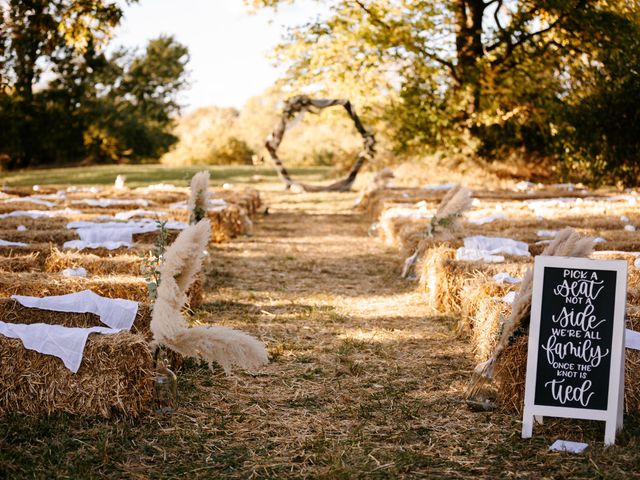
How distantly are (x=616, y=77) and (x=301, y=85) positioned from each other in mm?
8952

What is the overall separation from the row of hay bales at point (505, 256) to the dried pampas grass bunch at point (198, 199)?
223 cm

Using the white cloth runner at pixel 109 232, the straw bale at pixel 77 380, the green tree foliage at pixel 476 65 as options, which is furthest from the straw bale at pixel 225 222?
the green tree foliage at pixel 476 65

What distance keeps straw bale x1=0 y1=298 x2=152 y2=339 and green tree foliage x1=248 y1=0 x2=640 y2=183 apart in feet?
51.3

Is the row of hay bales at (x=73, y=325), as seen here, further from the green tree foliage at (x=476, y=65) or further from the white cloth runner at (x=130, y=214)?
the green tree foliage at (x=476, y=65)

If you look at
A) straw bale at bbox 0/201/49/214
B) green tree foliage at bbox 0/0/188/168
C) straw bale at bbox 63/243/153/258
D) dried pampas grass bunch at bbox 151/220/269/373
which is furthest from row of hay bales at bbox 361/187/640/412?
green tree foliage at bbox 0/0/188/168

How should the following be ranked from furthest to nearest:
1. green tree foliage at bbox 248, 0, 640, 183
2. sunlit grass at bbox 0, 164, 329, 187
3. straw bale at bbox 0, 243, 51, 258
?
sunlit grass at bbox 0, 164, 329, 187 < green tree foliage at bbox 248, 0, 640, 183 < straw bale at bbox 0, 243, 51, 258

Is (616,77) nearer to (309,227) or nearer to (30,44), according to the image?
(309,227)

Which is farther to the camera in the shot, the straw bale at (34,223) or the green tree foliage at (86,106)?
the green tree foliage at (86,106)

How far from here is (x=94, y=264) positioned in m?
5.40

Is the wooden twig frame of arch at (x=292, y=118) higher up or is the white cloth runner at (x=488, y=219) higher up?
the wooden twig frame of arch at (x=292, y=118)

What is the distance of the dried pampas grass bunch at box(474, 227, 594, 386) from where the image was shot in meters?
3.59

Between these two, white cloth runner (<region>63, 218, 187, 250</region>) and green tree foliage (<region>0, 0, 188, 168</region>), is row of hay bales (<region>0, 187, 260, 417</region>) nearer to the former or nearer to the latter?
white cloth runner (<region>63, 218, 187, 250</region>)

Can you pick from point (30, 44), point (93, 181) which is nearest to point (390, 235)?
point (93, 181)

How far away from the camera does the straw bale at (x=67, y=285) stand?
14.8 feet
